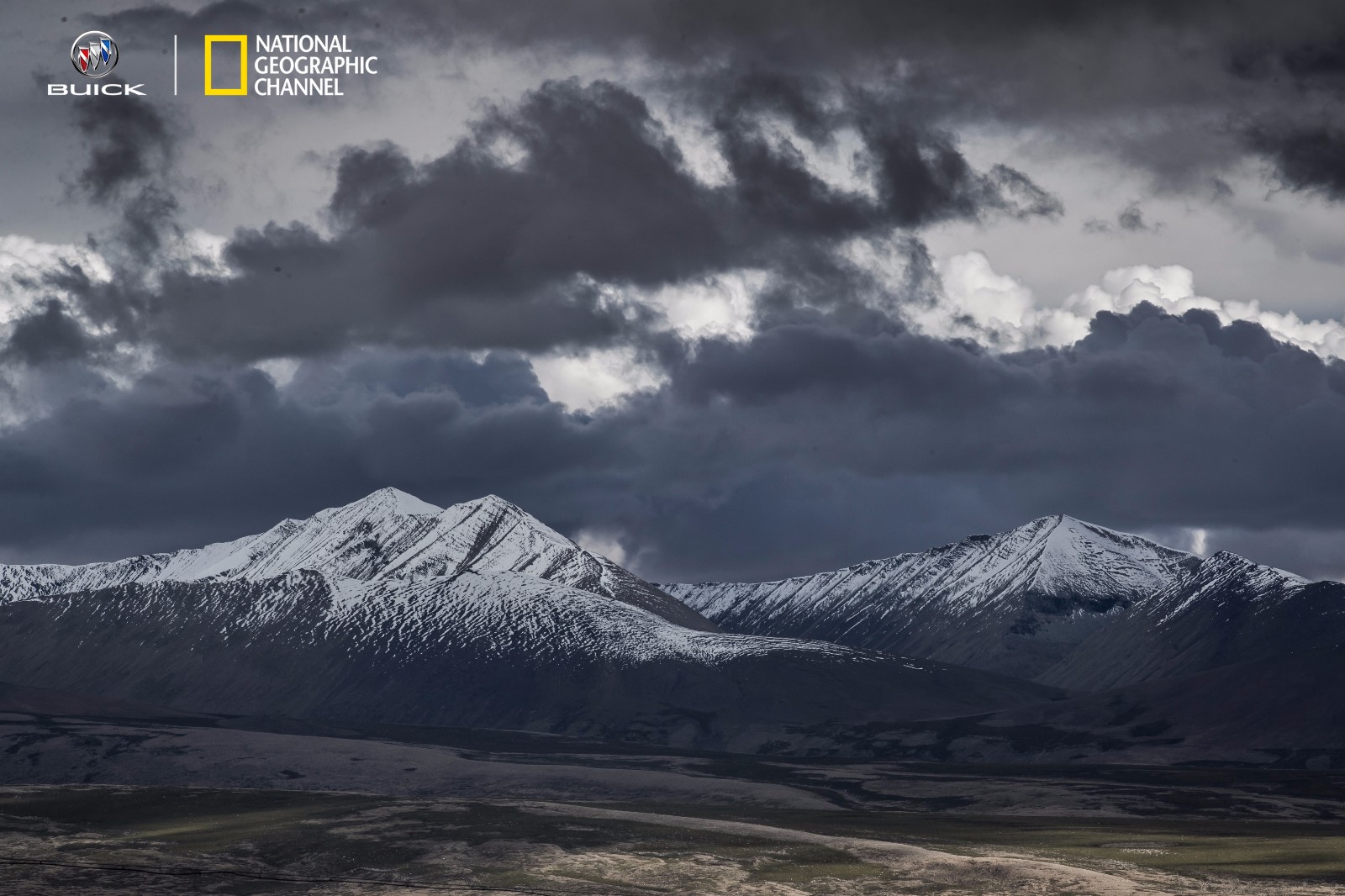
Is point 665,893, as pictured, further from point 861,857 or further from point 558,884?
point 861,857

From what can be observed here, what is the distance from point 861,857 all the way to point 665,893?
21729 mm

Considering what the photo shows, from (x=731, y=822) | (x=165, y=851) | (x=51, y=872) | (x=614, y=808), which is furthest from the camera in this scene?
(x=614, y=808)

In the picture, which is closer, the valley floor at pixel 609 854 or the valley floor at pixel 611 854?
the valley floor at pixel 611 854

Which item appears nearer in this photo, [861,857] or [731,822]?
[861,857]

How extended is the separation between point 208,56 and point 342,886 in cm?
10592

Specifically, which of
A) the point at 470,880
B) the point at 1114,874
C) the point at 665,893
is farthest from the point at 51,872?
the point at 1114,874

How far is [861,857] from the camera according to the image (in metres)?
134

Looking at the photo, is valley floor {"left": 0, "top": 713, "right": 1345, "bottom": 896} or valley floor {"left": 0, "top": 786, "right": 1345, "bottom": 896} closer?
valley floor {"left": 0, "top": 713, "right": 1345, "bottom": 896}

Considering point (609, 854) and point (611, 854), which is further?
point (609, 854)

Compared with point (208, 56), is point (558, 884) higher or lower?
lower

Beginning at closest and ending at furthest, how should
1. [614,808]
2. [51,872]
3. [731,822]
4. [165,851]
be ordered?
[51,872] → [165,851] → [731,822] → [614,808]

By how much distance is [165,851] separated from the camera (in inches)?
5655


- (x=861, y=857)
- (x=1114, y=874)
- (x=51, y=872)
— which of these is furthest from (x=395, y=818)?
(x=1114, y=874)

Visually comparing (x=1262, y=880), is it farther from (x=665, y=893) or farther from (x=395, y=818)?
(x=395, y=818)
